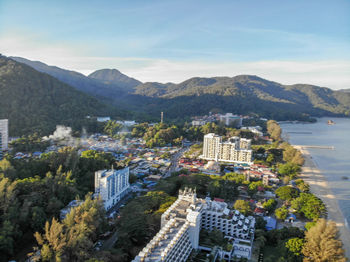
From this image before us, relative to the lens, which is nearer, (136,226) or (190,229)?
(190,229)

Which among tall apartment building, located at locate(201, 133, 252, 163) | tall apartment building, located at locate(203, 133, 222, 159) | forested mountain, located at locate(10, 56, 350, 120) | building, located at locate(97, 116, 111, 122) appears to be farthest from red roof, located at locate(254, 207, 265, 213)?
forested mountain, located at locate(10, 56, 350, 120)

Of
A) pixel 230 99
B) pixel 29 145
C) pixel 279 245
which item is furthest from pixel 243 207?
pixel 230 99

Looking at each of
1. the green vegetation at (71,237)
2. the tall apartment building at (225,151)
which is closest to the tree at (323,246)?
the green vegetation at (71,237)

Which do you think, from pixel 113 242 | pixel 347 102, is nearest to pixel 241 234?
pixel 113 242

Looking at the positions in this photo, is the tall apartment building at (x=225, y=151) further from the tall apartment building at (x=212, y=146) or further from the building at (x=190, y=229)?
the building at (x=190, y=229)

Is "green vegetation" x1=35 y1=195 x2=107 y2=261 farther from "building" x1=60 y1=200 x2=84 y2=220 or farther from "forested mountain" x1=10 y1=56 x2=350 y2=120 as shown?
"forested mountain" x1=10 y1=56 x2=350 y2=120

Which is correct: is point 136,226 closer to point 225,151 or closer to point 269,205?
point 269,205
